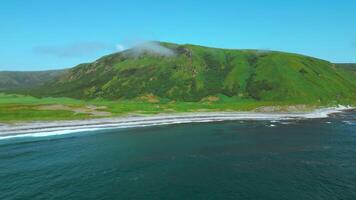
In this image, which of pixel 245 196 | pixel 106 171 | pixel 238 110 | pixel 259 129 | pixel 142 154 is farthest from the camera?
pixel 238 110

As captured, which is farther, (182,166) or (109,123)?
(109,123)

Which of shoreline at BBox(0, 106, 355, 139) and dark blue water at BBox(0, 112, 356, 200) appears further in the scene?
shoreline at BBox(0, 106, 355, 139)

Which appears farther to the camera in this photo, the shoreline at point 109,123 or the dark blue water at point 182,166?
the shoreline at point 109,123

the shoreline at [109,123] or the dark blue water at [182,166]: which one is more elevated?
the shoreline at [109,123]

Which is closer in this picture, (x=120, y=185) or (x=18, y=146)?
(x=120, y=185)

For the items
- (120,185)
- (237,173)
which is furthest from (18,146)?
(237,173)

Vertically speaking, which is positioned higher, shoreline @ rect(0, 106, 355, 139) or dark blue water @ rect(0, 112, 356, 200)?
shoreline @ rect(0, 106, 355, 139)

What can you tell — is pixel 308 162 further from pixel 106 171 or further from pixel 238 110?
pixel 238 110

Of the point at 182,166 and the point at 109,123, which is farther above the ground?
the point at 109,123
